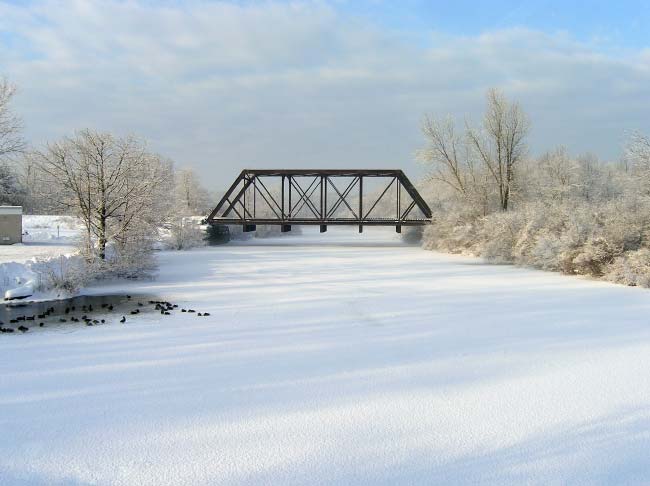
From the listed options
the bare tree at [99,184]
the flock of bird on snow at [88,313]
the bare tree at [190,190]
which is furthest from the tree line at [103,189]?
the bare tree at [190,190]

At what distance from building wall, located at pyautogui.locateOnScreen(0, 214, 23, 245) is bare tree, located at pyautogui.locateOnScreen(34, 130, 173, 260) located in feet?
38.2

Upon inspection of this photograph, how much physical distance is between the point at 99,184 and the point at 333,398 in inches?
720

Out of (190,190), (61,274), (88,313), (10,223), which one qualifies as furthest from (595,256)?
(190,190)

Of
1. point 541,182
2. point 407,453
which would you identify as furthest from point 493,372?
point 541,182

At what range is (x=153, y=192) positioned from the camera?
23.0 metres

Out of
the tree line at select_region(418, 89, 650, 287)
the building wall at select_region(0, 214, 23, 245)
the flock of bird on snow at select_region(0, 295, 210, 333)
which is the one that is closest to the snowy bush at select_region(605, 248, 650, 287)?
the tree line at select_region(418, 89, 650, 287)

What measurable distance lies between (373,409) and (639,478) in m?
2.63

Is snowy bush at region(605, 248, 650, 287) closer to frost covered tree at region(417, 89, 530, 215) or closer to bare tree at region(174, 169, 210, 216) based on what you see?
frost covered tree at region(417, 89, 530, 215)

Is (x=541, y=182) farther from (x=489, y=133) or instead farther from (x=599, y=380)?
(x=599, y=380)

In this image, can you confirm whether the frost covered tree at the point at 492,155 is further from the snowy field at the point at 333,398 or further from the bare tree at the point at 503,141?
the snowy field at the point at 333,398

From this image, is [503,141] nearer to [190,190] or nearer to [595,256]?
[595,256]

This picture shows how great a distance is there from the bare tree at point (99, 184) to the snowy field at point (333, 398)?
10580 mm

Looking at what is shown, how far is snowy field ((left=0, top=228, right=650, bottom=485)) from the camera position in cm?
460

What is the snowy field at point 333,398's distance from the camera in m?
4.60
